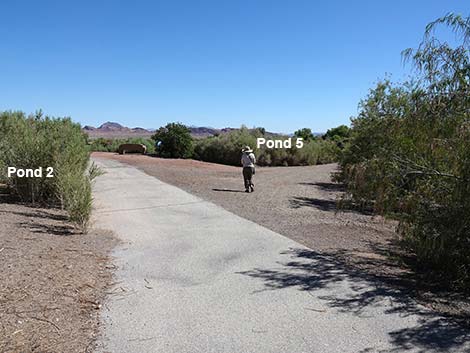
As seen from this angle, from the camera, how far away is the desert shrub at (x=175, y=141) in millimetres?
33281

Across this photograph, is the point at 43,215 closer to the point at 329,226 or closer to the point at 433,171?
the point at 329,226

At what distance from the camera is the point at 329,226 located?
996cm

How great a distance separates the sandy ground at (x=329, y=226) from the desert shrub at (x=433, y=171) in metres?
0.59

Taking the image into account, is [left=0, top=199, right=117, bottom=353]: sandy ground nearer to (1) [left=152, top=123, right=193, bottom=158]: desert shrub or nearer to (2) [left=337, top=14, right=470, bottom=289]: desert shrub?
(2) [left=337, top=14, right=470, bottom=289]: desert shrub

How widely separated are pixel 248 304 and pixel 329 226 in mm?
5450

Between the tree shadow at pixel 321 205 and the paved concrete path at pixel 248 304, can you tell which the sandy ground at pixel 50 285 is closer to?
the paved concrete path at pixel 248 304

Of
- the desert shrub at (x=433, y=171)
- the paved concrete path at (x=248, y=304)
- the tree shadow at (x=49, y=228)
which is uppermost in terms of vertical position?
the desert shrub at (x=433, y=171)

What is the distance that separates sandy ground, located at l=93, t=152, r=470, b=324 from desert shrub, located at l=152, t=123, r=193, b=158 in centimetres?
1406

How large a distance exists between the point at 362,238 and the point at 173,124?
86.0ft

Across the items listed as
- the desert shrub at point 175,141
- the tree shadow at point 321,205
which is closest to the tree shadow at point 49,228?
the tree shadow at point 321,205

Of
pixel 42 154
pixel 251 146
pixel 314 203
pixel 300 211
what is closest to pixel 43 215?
pixel 42 154

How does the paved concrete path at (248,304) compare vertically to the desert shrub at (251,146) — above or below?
below

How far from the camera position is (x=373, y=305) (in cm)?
489

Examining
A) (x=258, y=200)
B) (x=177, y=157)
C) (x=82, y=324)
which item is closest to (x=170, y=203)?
(x=258, y=200)
